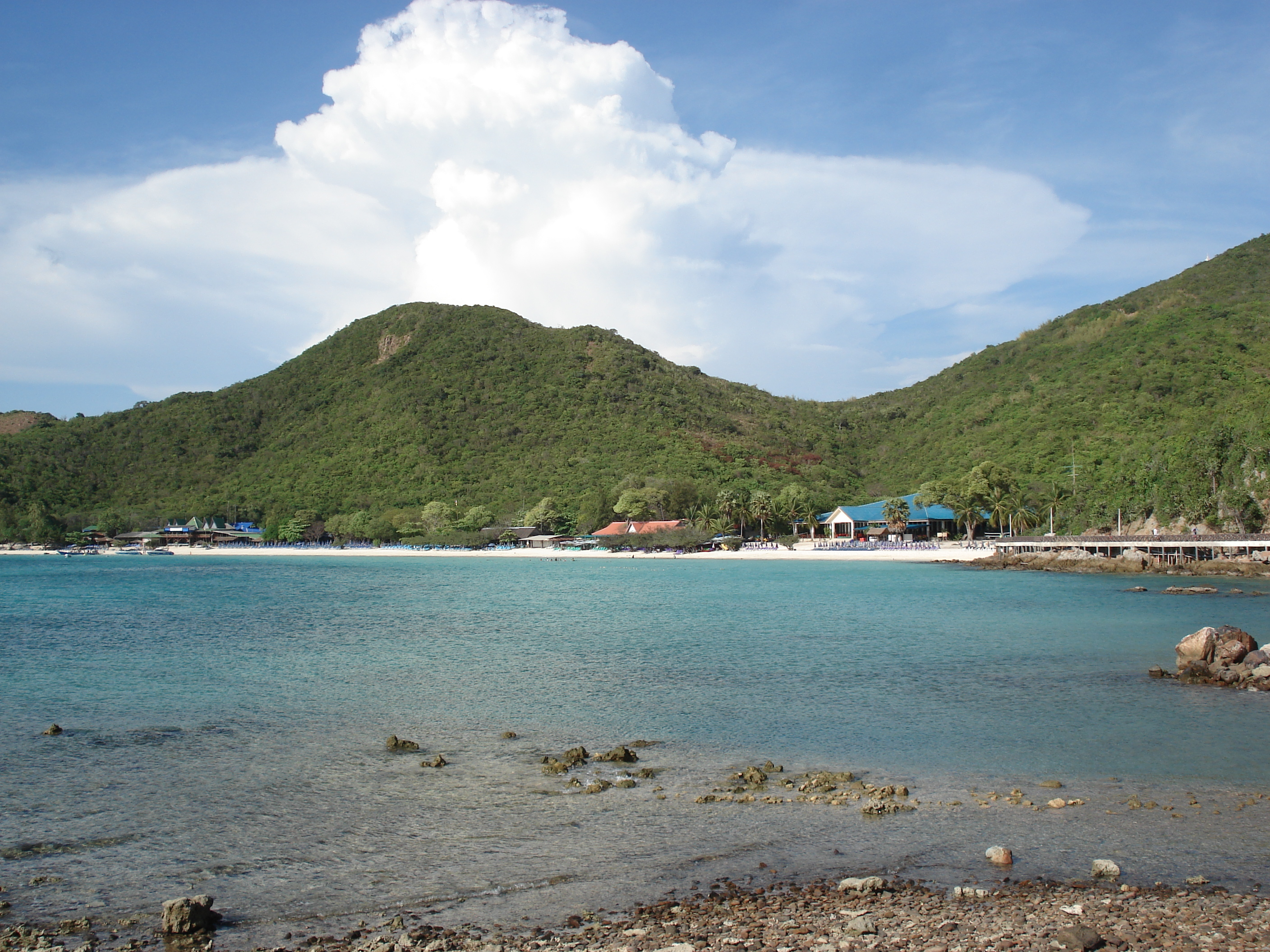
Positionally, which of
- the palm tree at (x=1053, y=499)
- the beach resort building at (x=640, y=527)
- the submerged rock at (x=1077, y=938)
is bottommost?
the submerged rock at (x=1077, y=938)

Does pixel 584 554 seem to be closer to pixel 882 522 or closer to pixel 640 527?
pixel 640 527

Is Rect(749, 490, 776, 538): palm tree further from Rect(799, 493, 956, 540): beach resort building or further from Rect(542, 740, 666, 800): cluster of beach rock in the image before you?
Rect(542, 740, 666, 800): cluster of beach rock

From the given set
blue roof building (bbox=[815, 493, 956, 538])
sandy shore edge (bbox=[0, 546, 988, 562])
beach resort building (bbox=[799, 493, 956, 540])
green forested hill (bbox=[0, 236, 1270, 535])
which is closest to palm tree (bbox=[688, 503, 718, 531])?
green forested hill (bbox=[0, 236, 1270, 535])

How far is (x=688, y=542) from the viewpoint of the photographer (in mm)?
85062

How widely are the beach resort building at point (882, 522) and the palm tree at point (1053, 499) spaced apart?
1022cm

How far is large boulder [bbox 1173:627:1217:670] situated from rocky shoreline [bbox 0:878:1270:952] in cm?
1298

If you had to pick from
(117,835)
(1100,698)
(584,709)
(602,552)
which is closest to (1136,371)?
(602,552)

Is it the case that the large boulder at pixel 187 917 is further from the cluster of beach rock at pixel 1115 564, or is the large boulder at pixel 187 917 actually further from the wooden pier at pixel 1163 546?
the wooden pier at pixel 1163 546

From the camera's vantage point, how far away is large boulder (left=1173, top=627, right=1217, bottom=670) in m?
18.7

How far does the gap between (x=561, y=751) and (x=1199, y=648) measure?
14975mm

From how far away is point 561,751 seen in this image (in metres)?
13.3

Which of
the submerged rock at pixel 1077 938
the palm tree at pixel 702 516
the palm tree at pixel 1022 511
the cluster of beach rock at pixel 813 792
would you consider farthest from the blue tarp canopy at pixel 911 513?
the submerged rock at pixel 1077 938

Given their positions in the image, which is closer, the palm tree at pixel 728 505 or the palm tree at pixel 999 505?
the palm tree at pixel 999 505

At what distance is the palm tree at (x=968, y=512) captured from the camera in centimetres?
7738
